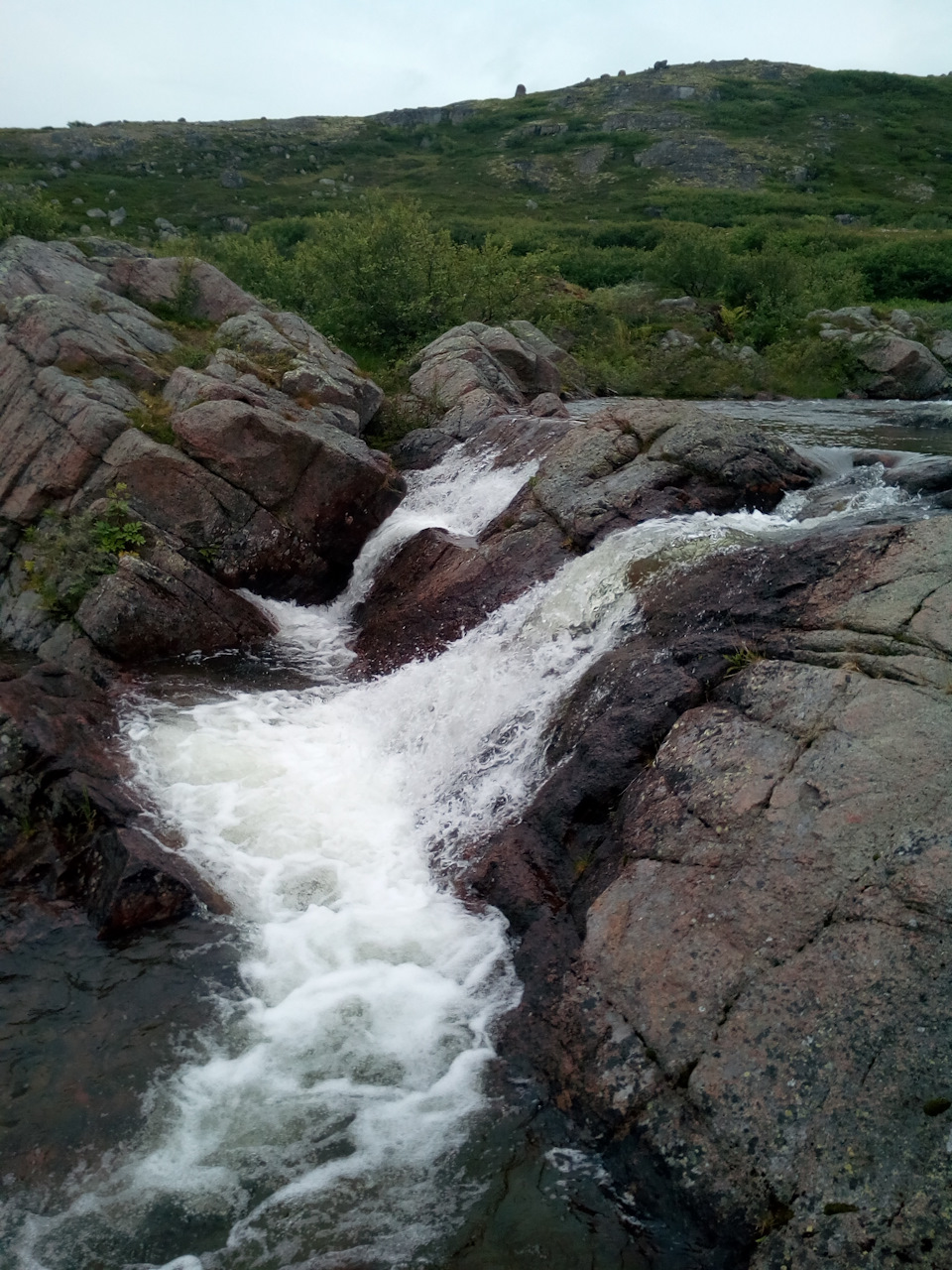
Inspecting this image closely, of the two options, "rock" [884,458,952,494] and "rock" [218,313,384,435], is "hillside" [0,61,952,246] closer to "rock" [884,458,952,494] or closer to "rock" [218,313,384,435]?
"rock" [218,313,384,435]

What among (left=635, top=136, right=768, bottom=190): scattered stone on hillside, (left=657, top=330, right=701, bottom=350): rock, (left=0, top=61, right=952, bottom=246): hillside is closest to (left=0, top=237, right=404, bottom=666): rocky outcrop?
(left=657, top=330, right=701, bottom=350): rock

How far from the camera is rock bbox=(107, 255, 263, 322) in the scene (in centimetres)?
2255

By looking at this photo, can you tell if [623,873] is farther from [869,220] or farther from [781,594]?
[869,220]

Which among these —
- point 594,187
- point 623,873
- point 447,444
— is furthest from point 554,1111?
point 594,187

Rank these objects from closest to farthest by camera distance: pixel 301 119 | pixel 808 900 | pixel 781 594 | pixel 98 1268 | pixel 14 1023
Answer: pixel 98 1268, pixel 808 900, pixel 14 1023, pixel 781 594, pixel 301 119

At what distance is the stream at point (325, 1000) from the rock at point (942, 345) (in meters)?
28.1

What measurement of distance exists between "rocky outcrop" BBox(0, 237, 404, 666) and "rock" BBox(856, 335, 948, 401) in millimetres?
22442

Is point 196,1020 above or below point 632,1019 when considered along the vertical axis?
below

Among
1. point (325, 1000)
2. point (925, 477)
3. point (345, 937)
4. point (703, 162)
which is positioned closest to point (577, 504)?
point (925, 477)

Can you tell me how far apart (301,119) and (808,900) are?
132m

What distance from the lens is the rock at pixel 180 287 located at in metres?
22.5

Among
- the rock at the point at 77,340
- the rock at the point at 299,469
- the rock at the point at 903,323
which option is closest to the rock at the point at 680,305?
the rock at the point at 903,323

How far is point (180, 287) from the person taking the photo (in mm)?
22922

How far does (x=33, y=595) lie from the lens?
A: 46.8 feet
